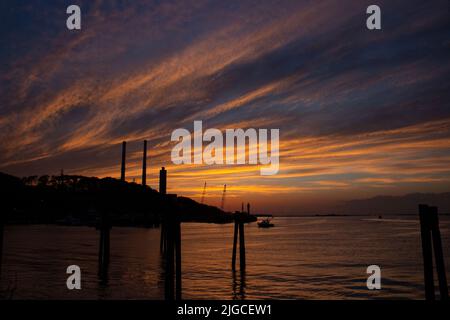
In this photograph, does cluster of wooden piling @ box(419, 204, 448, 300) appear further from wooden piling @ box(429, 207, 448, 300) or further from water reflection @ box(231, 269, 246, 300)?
water reflection @ box(231, 269, 246, 300)

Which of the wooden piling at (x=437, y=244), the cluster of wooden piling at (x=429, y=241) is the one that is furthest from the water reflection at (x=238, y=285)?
the wooden piling at (x=437, y=244)

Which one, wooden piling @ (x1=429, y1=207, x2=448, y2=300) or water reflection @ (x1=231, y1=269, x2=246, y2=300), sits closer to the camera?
wooden piling @ (x1=429, y1=207, x2=448, y2=300)

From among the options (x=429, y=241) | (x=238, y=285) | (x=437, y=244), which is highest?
(x=429, y=241)

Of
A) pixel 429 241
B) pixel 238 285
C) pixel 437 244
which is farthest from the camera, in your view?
pixel 238 285

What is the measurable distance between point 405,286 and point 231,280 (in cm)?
1173

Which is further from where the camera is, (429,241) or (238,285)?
(238,285)

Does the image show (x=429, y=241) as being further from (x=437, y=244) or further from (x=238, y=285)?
(x=238, y=285)

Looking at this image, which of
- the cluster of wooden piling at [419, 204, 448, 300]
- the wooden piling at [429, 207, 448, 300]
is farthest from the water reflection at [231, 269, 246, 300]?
the wooden piling at [429, 207, 448, 300]

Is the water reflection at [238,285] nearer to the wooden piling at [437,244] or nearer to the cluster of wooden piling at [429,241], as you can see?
the cluster of wooden piling at [429,241]

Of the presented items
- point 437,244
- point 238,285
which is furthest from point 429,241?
point 238,285

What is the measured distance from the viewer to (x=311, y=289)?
27078 mm
